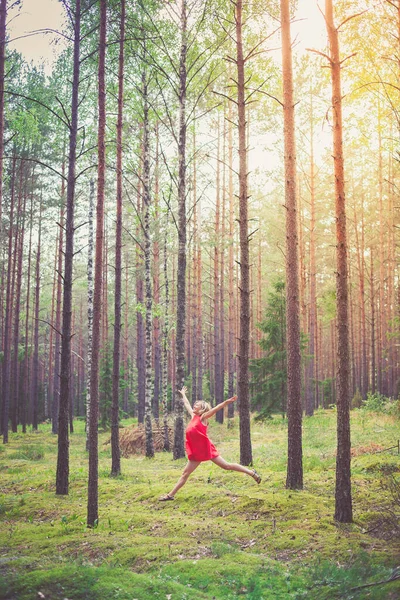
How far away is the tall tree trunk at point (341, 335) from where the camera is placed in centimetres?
723

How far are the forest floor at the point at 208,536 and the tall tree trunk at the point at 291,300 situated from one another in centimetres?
68

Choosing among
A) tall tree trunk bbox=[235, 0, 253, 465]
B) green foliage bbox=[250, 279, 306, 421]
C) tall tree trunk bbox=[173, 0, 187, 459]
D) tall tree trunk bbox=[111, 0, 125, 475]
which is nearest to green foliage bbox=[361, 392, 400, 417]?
green foliage bbox=[250, 279, 306, 421]

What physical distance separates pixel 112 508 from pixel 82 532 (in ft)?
5.45

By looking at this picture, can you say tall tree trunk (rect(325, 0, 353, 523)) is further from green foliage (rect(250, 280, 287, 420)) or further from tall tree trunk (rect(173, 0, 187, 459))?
green foliage (rect(250, 280, 287, 420))

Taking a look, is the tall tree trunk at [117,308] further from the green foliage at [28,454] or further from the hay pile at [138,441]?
the green foliage at [28,454]

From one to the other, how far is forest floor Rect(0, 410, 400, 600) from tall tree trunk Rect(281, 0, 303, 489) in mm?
683

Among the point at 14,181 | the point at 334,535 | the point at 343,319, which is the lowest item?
the point at 334,535

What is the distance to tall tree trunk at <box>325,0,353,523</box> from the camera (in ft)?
23.7

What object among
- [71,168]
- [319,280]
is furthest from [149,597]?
[319,280]

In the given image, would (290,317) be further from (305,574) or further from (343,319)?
(305,574)

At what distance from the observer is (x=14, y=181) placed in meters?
23.7

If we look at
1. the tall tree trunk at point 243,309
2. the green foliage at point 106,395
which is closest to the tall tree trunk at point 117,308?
the tall tree trunk at point 243,309

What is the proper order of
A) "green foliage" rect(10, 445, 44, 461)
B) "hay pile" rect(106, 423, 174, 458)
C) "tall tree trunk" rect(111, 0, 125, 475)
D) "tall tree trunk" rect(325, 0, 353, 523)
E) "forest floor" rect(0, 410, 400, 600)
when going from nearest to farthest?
"forest floor" rect(0, 410, 400, 600)
"tall tree trunk" rect(325, 0, 353, 523)
"tall tree trunk" rect(111, 0, 125, 475)
"green foliage" rect(10, 445, 44, 461)
"hay pile" rect(106, 423, 174, 458)

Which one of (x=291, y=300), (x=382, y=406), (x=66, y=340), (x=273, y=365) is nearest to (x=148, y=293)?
(x=66, y=340)
